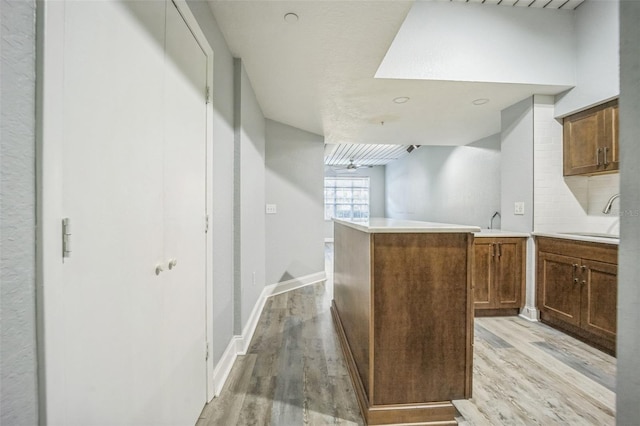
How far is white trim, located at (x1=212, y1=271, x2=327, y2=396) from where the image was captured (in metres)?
1.77

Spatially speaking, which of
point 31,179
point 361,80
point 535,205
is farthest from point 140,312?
point 535,205

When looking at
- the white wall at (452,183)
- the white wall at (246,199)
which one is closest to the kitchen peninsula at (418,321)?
the white wall at (246,199)

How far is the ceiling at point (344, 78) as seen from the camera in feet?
5.70

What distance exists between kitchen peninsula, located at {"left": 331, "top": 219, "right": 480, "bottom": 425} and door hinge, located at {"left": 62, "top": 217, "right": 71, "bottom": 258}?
3.86 feet

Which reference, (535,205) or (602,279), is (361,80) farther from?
(602,279)

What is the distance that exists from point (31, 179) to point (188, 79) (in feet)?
3.19

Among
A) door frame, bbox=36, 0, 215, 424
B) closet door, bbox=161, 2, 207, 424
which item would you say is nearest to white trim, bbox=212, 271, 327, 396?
closet door, bbox=161, 2, 207, 424

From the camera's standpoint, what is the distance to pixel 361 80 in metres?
2.62

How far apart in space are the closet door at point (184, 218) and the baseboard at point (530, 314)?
10.5 feet

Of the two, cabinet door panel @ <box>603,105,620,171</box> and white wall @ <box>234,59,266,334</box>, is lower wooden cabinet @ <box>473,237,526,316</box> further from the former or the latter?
white wall @ <box>234,59,266,334</box>

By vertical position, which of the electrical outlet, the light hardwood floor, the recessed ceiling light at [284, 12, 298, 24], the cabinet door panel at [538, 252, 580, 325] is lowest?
the light hardwood floor

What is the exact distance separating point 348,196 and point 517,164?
7.79 m

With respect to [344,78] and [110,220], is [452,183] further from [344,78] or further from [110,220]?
[110,220]

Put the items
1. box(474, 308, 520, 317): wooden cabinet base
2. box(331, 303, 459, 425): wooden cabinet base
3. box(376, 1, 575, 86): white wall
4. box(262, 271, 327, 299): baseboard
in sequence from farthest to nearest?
box(262, 271, 327, 299): baseboard
box(474, 308, 520, 317): wooden cabinet base
box(376, 1, 575, 86): white wall
box(331, 303, 459, 425): wooden cabinet base
